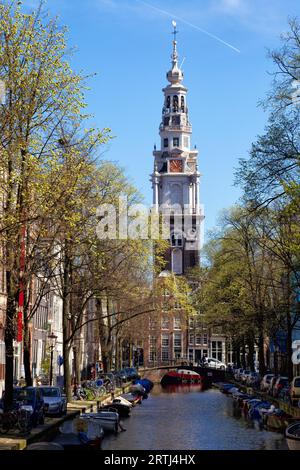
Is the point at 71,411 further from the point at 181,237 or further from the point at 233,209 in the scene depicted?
the point at 181,237

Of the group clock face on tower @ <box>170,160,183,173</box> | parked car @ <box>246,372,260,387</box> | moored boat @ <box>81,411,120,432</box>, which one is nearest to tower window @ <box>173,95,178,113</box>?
clock face on tower @ <box>170,160,183,173</box>

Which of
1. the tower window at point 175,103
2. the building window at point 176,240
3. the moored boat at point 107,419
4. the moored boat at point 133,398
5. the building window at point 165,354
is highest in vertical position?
the tower window at point 175,103

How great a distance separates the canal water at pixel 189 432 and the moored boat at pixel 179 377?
5335 centimetres

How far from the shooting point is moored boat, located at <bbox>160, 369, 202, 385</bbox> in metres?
121

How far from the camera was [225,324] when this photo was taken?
258ft

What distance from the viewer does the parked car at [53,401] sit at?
41.5m

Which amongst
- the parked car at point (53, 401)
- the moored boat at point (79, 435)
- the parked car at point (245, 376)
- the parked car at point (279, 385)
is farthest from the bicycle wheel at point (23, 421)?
the parked car at point (245, 376)

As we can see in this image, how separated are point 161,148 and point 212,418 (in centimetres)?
10895

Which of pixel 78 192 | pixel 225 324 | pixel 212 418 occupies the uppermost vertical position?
pixel 78 192

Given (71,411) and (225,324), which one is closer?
(71,411)

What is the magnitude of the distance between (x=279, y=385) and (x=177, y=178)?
321 feet

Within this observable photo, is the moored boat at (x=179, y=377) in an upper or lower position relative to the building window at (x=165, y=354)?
lower

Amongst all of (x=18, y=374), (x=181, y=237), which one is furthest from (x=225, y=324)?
(x=181, y=237)

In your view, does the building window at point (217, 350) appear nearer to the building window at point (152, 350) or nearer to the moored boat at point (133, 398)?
the building window at point (152, 350)
